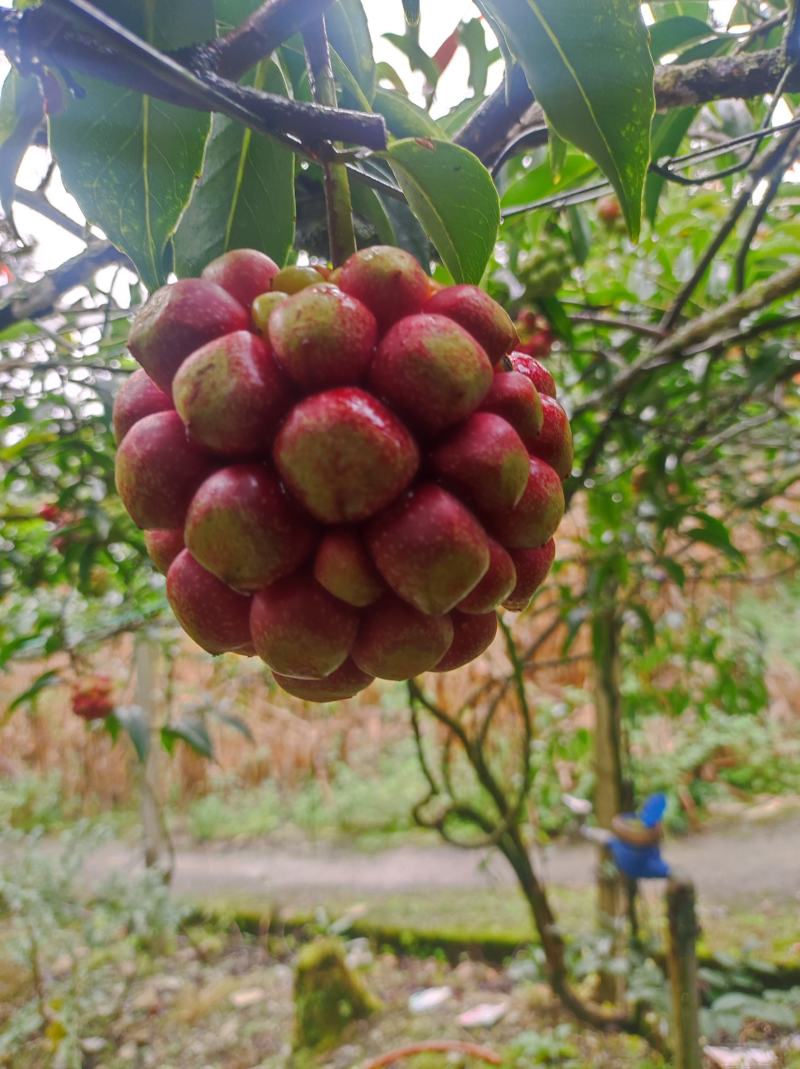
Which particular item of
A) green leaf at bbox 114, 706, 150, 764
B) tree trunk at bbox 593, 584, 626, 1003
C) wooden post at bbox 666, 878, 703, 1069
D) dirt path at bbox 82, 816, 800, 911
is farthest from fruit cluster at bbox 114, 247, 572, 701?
dirt path at bbox 82, 816, 800, 911

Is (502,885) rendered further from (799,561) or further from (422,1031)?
(799,561)

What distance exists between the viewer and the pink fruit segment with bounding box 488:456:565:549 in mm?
346

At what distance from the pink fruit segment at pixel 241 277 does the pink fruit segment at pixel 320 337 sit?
0.17 feet

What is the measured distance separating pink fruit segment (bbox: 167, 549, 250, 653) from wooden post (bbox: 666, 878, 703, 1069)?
4.03ft

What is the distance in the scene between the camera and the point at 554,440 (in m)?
0.39

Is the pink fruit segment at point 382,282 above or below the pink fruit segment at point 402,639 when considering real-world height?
above

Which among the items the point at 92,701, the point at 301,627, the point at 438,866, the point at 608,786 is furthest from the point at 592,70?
the point at 438,866

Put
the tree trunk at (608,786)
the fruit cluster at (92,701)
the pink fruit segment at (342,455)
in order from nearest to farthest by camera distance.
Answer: the pink fruit segment at (342,455) → the fruit cluster at (92,701) → the tree trunk at (608,786)

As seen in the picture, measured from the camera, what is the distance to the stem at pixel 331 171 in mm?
352

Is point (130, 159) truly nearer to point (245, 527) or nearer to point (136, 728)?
point (245, 527)

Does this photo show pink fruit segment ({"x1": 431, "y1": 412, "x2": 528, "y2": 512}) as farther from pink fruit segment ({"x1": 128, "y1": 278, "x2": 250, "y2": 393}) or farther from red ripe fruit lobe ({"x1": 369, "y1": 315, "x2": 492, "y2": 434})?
pink fruit segment ({"x1": 128, "y1": 278, "x2": 250, "y2": 393})

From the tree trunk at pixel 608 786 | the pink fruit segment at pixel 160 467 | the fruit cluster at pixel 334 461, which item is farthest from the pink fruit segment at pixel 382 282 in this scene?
the tree trunk at pixel 608 786

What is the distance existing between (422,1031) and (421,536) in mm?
2129

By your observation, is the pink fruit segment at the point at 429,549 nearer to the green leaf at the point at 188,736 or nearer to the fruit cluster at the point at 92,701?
the green leaf at the point at 188,736
